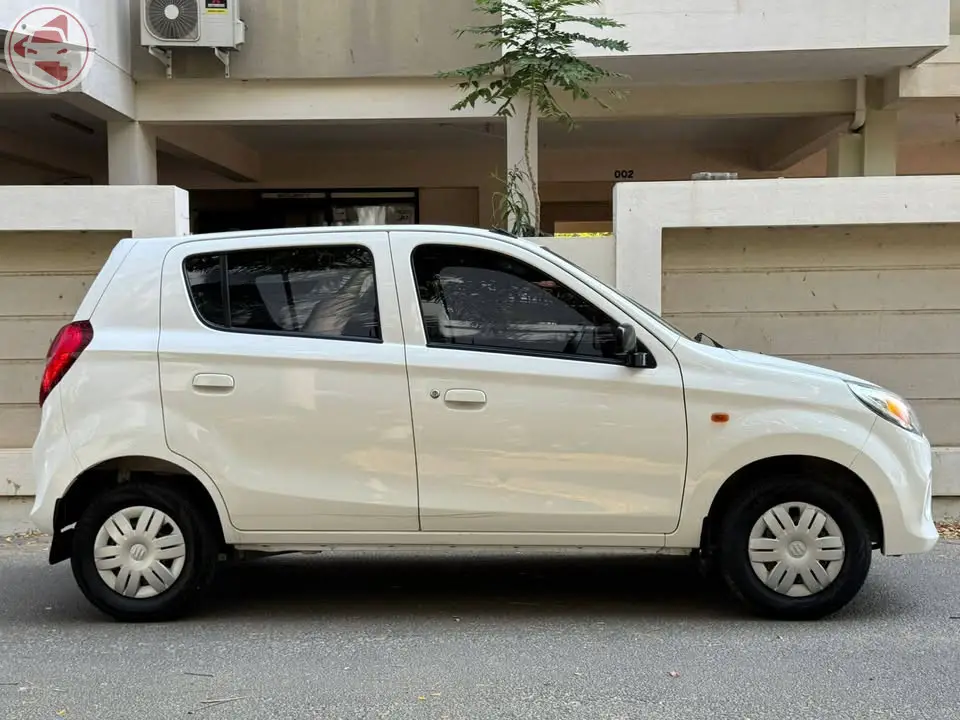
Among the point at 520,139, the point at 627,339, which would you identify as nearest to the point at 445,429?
the point at 627,339

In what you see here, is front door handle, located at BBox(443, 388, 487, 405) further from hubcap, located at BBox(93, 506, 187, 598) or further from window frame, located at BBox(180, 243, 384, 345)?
hubcap, located at BBox(93, 506, 187, 598)

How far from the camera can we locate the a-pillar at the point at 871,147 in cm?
1088

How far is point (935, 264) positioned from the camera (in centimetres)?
766

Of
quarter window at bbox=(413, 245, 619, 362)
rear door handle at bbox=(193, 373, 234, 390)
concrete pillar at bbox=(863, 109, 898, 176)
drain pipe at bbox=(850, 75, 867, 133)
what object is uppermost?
drain pipe at bbox=(850, 75, 867, 133)

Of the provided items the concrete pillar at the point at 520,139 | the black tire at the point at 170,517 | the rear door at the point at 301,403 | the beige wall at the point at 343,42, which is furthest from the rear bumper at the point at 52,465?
the beige wall at the point at 343,42

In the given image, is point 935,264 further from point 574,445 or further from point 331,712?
point 331,712

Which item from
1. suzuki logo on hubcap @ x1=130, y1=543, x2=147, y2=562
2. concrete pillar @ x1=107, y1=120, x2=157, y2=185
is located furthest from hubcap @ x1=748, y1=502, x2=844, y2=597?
concrete pillar @ x1=107, y1=120, x2=157, y2=185

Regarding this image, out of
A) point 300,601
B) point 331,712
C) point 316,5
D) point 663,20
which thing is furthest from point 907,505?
point 316,5

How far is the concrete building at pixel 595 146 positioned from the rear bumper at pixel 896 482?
302 cm

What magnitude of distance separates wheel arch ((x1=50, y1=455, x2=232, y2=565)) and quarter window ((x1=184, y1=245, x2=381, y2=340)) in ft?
2.71

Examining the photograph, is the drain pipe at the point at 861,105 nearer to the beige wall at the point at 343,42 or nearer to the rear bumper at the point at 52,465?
the beige wall at the point at 343,42

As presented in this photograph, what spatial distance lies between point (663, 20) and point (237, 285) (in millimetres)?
5921

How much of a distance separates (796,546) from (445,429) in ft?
6.16

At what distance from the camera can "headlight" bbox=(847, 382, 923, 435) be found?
481cm
